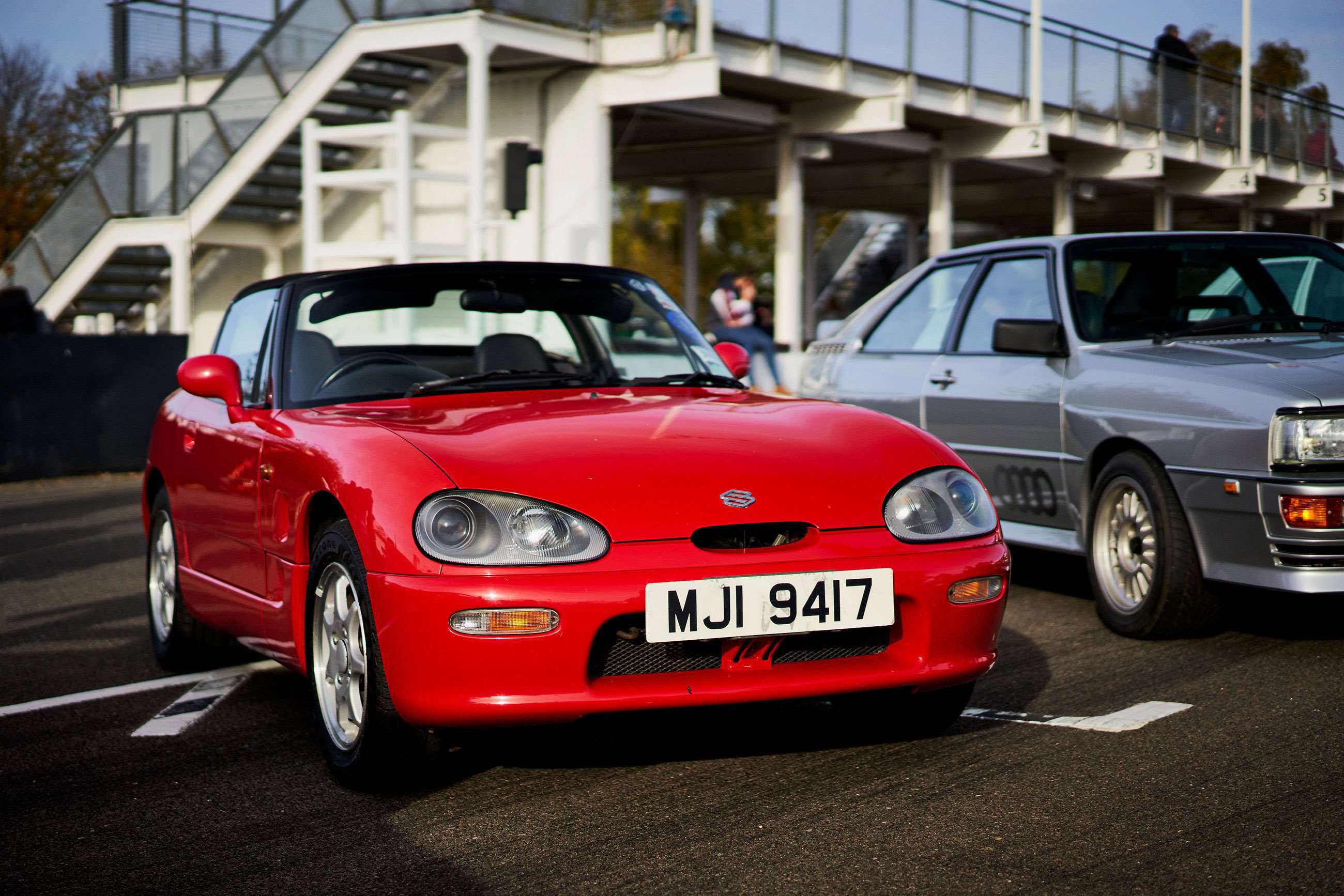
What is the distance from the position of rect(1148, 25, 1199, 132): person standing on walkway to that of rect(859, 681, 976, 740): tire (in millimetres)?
21938

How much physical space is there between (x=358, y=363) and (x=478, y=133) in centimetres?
1303

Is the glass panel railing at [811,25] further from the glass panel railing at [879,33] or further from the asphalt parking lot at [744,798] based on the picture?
the asphalt parking lot at [744,798]

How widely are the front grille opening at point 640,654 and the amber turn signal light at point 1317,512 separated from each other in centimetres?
237

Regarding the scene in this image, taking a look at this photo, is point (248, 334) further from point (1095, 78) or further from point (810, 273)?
point (810, 273)

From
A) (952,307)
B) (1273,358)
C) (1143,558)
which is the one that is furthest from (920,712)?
(952,307)

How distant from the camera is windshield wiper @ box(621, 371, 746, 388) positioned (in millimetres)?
5012

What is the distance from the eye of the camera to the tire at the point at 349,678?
12.5 feet

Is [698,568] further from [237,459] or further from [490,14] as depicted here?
[490,14]

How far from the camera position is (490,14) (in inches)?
682

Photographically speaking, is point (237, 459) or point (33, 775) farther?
point (237, 459)

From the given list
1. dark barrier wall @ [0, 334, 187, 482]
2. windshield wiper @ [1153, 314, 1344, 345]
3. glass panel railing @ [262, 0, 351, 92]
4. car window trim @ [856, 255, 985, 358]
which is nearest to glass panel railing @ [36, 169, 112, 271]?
glass panel railing @ [262, 0, 351, 92]

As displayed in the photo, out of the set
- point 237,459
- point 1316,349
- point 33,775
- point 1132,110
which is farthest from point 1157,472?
point 1132,110

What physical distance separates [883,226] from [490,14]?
944 inches

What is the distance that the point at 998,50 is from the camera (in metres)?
22.2
